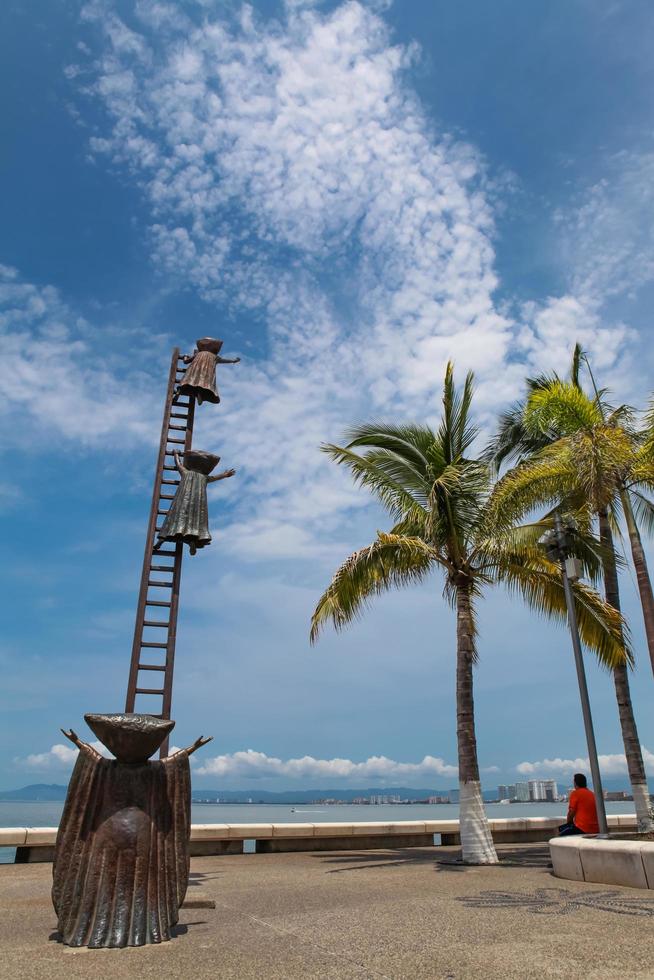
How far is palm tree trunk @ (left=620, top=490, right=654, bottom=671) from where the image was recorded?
14.4m

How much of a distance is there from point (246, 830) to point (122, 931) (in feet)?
29.7

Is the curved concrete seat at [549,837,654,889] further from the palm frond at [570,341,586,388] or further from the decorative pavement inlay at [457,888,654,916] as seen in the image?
the palm frond at [570,341,586,388]

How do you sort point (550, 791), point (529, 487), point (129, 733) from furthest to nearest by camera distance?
point (550, 791)
point (529, 487)
point (129, 733)

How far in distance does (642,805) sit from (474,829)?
4775 millimetres

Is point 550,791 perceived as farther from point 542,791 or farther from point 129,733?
point 129,733

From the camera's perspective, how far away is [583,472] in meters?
12.5

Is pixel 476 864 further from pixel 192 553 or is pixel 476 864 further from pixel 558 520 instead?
pixel 192 553

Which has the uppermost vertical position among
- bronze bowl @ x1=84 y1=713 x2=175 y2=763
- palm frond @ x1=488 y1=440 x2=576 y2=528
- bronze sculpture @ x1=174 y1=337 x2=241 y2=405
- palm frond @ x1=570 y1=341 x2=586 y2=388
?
palm frond @ x1=570 y1=341 x2=586 y2=388

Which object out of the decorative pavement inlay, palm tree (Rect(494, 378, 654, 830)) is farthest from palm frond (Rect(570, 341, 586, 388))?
the decorative pavement inlay

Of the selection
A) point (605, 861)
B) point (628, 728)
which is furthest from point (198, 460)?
point (628, 728)

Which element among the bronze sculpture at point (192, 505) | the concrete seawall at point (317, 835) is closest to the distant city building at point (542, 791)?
the concrete seawall at point (317, 835)

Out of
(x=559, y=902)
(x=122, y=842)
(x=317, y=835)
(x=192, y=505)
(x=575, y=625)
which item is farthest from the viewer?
(x=317, y=835)

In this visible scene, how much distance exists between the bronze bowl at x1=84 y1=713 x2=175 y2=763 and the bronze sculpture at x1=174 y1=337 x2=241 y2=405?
21.0 ft

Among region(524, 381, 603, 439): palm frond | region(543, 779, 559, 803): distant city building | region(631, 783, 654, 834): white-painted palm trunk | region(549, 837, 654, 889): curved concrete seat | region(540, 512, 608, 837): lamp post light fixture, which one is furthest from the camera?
region(543, 779, 559, 803): distant city building
